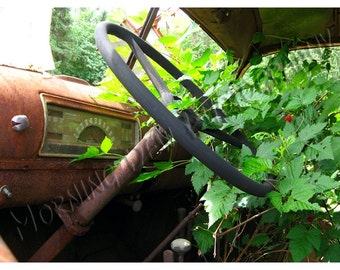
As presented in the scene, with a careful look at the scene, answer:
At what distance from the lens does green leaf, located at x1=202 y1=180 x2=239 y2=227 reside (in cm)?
98

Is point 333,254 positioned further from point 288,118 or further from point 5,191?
point 5,191

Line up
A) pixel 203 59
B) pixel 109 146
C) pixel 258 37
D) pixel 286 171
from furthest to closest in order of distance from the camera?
pixel 258 37 < pixel 203 59 < pixel 109 146 < pixel 286 171

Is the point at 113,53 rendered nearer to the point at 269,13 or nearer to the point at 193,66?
the point at 193,66

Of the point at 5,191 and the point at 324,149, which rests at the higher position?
the point at 324,149

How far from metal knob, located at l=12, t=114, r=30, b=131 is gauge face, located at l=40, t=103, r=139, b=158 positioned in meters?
0.10

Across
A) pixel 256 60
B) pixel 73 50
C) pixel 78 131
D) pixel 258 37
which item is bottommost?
pixel 73 50

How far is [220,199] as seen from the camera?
3.38ft

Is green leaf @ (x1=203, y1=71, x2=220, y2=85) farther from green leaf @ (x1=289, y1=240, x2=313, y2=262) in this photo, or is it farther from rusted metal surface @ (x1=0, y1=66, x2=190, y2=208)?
green leaf @ (x1=289, y1=240, x2=313, y2=262)

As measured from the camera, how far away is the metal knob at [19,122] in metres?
1.18

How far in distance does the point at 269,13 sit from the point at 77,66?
12.3 metres

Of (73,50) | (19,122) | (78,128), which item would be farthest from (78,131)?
(73,50)

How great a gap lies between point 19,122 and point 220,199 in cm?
71

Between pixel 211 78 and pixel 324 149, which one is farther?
pixel 211 78

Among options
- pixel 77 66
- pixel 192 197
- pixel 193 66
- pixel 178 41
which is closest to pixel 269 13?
pixel 178 41
